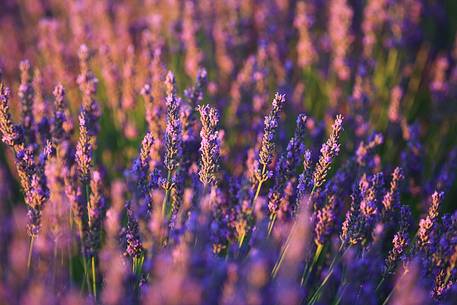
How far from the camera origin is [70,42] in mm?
3797

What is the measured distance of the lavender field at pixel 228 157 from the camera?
4.96 feet

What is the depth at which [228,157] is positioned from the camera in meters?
2.83

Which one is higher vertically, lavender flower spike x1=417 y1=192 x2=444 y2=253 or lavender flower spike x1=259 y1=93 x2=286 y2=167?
lavender flower spike x1=259 y1=93 x2=286 y2=167

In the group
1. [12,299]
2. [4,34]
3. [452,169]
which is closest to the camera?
[12,299]

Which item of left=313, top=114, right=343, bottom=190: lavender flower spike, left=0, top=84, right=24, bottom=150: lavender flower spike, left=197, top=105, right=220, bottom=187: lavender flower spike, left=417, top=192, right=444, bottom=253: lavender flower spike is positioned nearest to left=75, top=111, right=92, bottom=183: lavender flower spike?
left=0, top=84, right=24, bottom=150: lavender flower spike

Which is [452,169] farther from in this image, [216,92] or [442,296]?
[216,92]

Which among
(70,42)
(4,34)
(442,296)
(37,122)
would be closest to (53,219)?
(37,122)

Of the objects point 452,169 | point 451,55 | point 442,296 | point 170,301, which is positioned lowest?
point 442,296

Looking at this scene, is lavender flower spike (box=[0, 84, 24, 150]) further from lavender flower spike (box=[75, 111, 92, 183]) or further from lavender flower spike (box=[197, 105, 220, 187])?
lavender flower spike (box=[197, 105, 220, 187])

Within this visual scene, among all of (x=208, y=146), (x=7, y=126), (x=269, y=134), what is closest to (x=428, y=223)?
(x=269, y=134)

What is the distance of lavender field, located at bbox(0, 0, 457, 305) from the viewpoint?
4.96 ft

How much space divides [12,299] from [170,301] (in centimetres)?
51

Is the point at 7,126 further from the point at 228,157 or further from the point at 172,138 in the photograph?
the point at 228,157

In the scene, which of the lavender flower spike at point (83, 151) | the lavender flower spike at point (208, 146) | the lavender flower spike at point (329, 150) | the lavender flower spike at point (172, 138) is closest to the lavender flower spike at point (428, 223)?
the lavender flower spike at point (329, 150)
